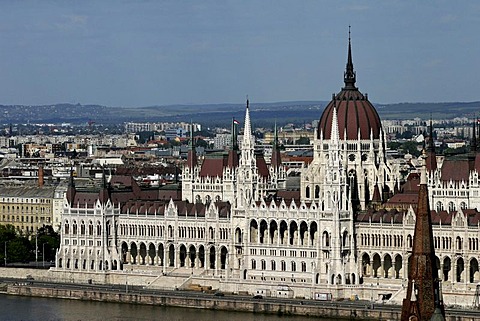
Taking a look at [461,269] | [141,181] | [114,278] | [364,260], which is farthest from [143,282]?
[141,181]

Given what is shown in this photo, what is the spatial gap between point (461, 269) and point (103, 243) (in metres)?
31.6

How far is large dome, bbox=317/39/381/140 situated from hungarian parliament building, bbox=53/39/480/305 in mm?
94

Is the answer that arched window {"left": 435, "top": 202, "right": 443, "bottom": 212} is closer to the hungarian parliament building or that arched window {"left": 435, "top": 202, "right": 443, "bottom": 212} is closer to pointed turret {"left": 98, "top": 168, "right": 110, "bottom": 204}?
the hungarian parliament building

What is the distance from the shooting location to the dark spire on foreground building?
2275 inches

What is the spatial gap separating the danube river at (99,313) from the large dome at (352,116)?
61.8ft

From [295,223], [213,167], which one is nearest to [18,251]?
[213,167]

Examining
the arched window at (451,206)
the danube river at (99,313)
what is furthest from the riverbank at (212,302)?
the arched window at (451,206)

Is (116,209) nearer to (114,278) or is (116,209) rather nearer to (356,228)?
(114,278)

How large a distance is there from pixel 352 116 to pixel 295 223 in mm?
9821

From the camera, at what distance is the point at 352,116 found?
124 meters

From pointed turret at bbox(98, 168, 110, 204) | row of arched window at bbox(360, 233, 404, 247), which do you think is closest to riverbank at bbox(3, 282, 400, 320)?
row of arched window at bbox(360, 233, 404, 247)

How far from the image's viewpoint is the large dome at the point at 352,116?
124500 mm

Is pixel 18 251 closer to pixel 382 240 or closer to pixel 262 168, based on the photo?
pixel 262 168

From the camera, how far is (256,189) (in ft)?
411
